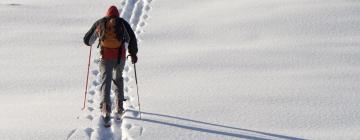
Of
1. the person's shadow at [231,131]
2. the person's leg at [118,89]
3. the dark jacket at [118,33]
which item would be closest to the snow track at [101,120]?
the person's leg at [118,89]

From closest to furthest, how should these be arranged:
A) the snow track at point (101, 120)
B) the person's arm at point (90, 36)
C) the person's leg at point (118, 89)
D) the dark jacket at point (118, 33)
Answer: the snow track at point (101, 120), the dark jacket at point (118, 33), the person's arm at point (90, 36), the person's leg at point (118, 89)

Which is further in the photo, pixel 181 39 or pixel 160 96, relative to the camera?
pixel 181 39

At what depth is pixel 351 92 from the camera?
8.60 metres

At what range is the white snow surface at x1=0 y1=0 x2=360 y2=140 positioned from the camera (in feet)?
25.3

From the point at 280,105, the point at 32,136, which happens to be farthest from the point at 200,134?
the point at 32,136

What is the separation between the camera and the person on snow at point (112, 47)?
25.1 feet

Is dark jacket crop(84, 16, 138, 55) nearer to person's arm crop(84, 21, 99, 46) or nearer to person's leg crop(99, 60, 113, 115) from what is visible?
person's arm crop(84, 21, 99, 46)

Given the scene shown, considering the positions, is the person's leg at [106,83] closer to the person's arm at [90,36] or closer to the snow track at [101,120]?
the snow track at [101,120]

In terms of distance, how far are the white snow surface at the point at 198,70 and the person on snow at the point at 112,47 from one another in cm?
31

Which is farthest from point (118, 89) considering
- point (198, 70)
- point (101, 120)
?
point (198, 70)

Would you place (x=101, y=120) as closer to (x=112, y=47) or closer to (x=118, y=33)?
(x=112, y=47)

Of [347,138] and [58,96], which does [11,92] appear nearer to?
[58,96]

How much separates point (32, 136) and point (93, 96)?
1.66 meters

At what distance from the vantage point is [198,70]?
390 inches
